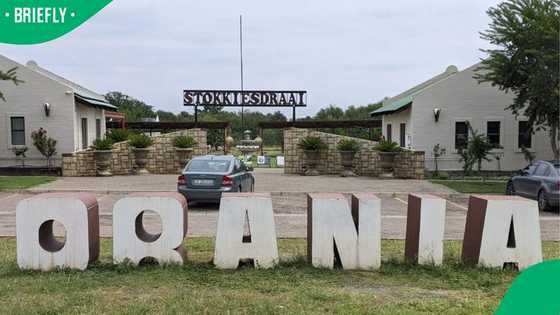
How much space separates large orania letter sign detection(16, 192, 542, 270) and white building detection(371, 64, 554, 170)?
745 inches

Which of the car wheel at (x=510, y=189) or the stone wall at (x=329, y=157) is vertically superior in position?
the stone wall at (x=329, y=157)

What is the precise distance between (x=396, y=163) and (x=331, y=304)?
19090 millimetres

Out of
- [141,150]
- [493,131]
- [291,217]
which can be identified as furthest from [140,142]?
[493,131]

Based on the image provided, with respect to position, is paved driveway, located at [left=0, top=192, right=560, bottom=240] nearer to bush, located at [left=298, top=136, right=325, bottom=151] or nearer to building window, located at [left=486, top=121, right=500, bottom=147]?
bush, located at [left=298, top=136, right=325, bottom=151]

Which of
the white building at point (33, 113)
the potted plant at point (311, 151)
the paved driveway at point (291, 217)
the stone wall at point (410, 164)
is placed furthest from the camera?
the potted plant at point (311, 151)

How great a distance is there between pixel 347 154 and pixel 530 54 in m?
8.99

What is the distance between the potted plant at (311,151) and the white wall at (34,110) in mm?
10529

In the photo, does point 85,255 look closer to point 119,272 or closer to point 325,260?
point 119,272

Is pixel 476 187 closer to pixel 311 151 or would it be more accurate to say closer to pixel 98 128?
pixel 311 151

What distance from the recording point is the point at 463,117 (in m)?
25.1

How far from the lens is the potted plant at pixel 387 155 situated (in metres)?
23.5

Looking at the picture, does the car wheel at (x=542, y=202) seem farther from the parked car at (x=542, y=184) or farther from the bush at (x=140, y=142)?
the bush at (x=140, y=142)

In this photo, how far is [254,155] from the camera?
41.2 meters

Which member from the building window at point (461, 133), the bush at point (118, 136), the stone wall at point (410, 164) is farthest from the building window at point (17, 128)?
the building window at point (461, 133)
